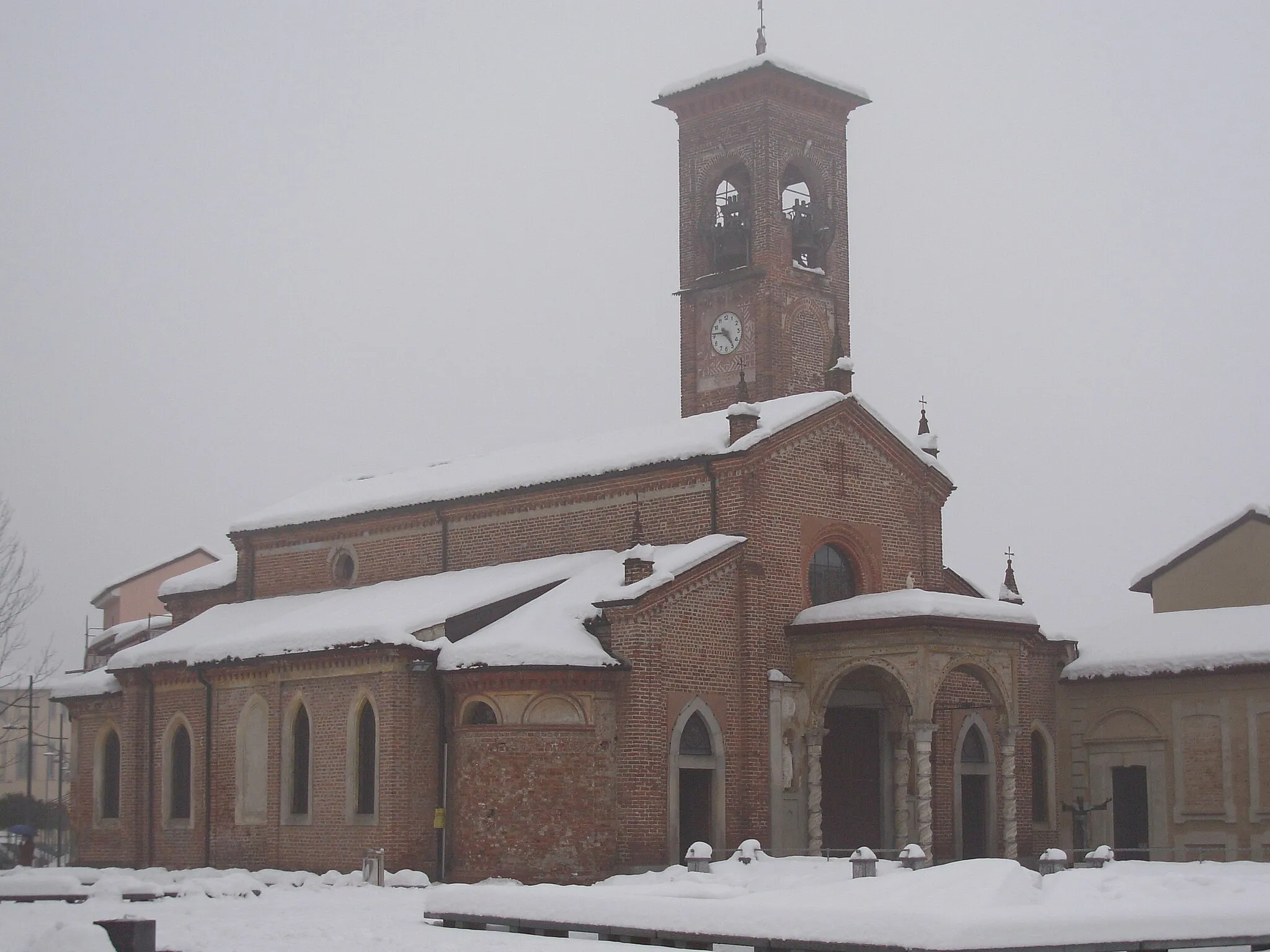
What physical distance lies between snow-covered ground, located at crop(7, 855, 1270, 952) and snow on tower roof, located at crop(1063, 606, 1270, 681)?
358 inches

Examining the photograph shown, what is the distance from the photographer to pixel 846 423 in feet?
128

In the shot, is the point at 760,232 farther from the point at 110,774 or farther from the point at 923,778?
the point at 110,774

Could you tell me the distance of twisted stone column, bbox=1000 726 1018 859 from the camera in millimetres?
36591

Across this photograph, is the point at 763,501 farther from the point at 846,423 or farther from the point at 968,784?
the point at 968,784

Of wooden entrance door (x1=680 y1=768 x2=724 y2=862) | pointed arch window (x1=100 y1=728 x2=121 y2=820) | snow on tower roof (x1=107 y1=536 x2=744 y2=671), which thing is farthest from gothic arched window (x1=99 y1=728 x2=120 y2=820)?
wooden entrance door (x1=680 y1=768 x2=724 y2=862)

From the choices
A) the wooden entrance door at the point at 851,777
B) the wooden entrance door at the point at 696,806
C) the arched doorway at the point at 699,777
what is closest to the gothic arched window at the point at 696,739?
the arched doorway at the point at 699,777

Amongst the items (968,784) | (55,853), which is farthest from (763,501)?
(55,853)

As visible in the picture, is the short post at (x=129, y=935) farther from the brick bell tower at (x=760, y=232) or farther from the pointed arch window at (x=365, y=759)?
the brick bell tower at (x=760, y=232)

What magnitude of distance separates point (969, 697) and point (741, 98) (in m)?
16.3

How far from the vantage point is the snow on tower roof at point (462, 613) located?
34.2 meters

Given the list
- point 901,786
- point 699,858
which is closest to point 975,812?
point 901,786

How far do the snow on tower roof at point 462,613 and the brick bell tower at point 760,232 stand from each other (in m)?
9.29

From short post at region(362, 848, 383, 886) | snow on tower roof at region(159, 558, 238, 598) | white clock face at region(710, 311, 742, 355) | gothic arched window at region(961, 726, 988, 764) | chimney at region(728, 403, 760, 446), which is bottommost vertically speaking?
short post at region(362, 848, 383, 886)

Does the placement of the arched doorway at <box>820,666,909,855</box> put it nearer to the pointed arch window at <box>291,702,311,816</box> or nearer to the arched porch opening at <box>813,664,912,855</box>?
the arched porch opening at <box>813,664,912,855</box>
